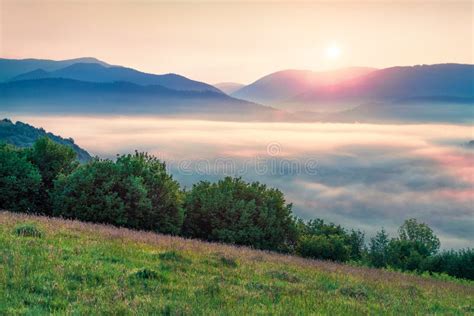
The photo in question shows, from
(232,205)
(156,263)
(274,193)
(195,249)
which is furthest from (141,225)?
(156,263)

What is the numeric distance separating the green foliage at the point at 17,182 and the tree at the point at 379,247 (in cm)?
3909

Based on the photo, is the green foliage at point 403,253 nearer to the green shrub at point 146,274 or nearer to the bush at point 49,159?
the bush at point 49,159

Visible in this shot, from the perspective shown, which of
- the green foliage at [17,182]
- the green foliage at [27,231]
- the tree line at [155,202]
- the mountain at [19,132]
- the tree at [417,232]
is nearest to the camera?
the green foliage at [27,231]

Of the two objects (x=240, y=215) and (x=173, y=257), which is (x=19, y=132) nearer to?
(x=240, y=215)

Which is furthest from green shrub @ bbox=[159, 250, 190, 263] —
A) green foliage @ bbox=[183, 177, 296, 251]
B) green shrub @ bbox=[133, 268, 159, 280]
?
green foliage @ bbox=[183, 177, 296, 251]

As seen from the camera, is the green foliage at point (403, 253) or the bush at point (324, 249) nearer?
the bush at point (324, 249)

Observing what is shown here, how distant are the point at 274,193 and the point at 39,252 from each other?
33.2 meters

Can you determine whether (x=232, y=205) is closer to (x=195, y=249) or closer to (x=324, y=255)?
(x=324, y=255)

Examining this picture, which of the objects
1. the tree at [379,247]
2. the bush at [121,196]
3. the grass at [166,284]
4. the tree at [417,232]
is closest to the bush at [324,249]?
the bush at [121,196]

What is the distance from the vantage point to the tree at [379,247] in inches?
2434

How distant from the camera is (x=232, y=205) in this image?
4331cm

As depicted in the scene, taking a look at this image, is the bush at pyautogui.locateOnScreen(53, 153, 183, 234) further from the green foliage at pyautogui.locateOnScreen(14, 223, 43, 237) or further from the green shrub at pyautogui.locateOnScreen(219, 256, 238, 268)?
the green shrub at pyautogui.locateOnScreen(219, 256, 238, 268)

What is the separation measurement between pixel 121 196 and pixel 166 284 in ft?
83.0

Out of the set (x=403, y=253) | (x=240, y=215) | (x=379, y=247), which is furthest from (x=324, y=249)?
(x=379, y=247)
